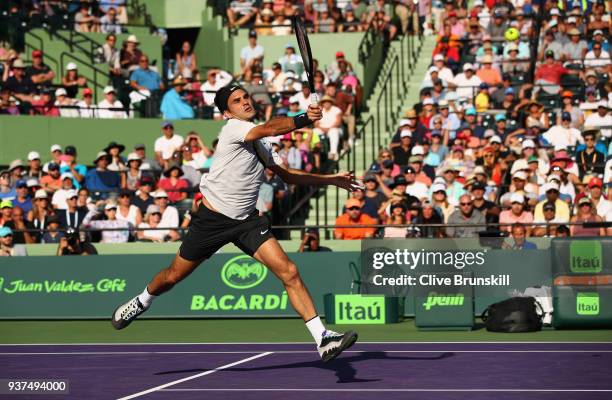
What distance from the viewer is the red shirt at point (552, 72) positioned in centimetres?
2480

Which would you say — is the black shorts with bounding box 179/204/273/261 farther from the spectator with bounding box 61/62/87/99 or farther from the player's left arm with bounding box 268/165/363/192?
Result: the spectator with bounding box 61/62/87/99

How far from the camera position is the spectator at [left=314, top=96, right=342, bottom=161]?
79.9ft

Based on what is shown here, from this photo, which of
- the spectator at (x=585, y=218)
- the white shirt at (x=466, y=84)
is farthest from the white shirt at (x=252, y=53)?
the spectator at (x=585, y=218)

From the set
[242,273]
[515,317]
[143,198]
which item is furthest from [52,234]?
[515,317]

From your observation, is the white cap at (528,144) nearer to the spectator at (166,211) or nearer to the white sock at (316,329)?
the spectator at (166,211)

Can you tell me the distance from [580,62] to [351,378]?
1622cm

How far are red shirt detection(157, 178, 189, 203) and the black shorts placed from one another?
11.3m

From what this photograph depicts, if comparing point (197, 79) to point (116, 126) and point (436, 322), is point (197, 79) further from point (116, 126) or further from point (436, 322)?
point (436, 322)

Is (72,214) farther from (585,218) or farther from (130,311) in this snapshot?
(130,311)

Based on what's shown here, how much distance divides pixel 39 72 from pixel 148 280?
9012 millimetres

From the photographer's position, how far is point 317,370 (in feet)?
36.4

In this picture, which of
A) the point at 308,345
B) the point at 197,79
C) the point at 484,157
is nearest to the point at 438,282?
the point at 308,345

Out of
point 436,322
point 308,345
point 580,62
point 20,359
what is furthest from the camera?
point 580,62

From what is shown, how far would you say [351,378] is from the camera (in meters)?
10.5
